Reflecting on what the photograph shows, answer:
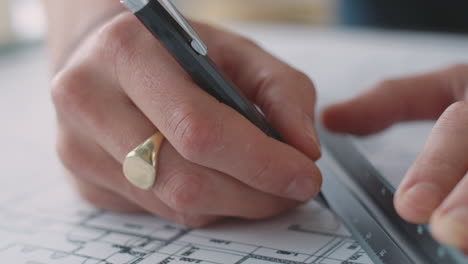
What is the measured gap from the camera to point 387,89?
655 mm

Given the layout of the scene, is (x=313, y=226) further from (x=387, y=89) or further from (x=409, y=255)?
(x=387, y=89)

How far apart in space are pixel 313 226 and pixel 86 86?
23 cm

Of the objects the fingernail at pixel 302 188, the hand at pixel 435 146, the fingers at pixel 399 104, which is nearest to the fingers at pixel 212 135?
the fingernail at pixel 302 188

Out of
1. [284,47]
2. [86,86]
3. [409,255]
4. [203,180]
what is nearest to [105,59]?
[86,86]

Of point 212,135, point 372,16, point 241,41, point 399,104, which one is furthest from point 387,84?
point 372,16

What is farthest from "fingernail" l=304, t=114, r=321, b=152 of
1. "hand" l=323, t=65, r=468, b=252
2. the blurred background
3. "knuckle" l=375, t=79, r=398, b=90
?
the blurred background

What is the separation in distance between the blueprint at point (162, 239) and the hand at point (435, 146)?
3.3 inches

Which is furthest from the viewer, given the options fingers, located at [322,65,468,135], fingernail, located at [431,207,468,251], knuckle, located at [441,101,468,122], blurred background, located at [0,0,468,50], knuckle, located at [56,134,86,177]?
blurred background, located at [0,0,468,50]

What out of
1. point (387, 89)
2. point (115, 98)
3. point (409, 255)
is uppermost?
point (115, 98)

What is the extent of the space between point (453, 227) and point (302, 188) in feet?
0.49

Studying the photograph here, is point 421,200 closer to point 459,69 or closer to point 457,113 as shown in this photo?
point 457,113

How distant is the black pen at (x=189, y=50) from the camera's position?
1.28 feet

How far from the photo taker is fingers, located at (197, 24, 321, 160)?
47 centimetres

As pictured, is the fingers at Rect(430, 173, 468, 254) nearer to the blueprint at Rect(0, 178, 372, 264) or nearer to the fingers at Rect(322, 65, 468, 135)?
the blueprint at Rect(0, 178, 372, 264)
